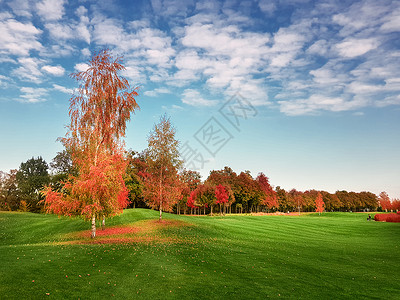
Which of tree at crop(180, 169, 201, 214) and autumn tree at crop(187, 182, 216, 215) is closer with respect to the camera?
tree at crop(180, 169, 201, 214)

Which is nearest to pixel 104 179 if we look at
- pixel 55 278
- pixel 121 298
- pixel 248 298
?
pixel 55 278

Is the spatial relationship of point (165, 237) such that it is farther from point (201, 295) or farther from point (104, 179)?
point (201, 295)

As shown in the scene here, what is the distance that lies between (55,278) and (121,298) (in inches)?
132

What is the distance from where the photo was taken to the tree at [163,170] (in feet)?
98.3

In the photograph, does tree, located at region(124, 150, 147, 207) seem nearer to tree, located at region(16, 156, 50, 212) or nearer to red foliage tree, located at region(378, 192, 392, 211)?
tree, located at region(16, 156, 50, 212)

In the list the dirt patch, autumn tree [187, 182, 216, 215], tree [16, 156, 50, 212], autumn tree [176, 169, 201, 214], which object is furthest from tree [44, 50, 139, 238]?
tree [16, 156, 50, 212]

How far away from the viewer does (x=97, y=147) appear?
69.2 feet

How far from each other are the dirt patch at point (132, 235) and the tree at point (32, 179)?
53.8 meters

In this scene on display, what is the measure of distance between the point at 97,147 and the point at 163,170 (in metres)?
10.6

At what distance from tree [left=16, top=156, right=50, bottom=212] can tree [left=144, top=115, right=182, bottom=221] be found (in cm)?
5316

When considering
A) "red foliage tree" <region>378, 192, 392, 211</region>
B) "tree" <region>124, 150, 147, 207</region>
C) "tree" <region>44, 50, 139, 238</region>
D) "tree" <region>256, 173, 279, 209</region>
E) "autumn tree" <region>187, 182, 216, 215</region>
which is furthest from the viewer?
"red foliage tree" <region>378, 192, 392, 211</region>

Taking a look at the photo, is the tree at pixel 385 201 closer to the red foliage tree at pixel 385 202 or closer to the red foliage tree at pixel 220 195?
the red foliage tree at pixel 385 202

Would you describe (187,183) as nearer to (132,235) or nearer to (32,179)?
(132,235)

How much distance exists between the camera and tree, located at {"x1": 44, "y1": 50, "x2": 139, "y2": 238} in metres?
19.3
